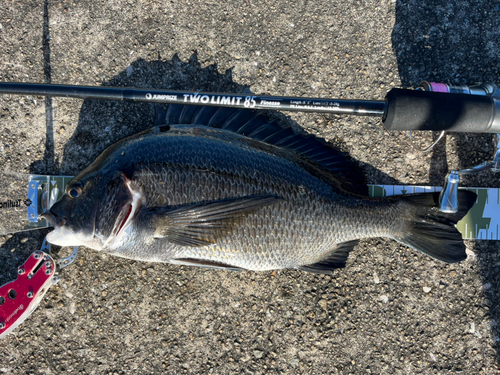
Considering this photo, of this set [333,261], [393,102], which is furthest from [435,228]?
[393,102]

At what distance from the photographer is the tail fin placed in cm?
226

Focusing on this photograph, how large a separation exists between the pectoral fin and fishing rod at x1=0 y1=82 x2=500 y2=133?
70cm

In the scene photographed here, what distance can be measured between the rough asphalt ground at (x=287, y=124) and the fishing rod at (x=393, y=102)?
0.45 m

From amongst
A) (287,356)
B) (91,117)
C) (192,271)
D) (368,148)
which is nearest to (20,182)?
(91,117)

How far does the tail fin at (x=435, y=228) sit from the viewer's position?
2256mm

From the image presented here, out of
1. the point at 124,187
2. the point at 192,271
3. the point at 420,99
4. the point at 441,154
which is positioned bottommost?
the point at 192,271

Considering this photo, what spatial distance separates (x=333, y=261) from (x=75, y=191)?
1929mm

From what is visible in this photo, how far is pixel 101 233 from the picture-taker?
2025mm

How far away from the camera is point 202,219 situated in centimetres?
206

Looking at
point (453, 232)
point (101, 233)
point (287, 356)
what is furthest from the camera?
point (287, 356)

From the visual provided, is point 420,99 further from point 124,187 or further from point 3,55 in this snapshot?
point 3,55

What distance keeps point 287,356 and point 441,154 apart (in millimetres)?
2146

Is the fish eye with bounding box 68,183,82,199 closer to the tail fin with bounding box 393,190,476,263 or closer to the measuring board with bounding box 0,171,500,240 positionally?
the measuring board with bounding box 0,171,500,240

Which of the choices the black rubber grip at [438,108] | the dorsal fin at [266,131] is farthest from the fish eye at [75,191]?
the black rubber grip at [438,108]
